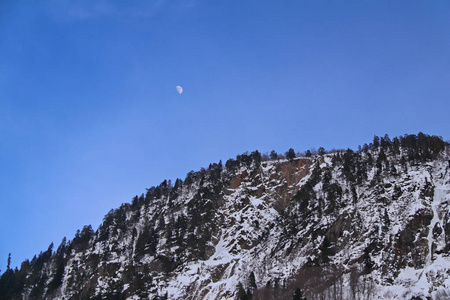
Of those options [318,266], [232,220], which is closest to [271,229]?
[232,220]

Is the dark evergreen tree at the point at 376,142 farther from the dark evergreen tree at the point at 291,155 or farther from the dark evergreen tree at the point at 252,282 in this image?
the dark evergreen tree at the point at 252,282

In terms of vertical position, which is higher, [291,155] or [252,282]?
[291,155]

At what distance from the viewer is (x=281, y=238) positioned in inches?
4601

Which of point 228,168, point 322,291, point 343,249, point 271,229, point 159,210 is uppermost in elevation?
point 228,168

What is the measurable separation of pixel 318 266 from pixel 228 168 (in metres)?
69.8

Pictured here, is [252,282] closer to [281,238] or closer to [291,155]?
[281,238]

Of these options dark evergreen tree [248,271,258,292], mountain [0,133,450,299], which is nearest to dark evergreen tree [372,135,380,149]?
mountain [0,133,450,299]

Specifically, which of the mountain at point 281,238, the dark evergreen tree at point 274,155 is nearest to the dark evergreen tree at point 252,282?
the mountain at point 281,238

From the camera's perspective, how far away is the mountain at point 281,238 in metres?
91.6

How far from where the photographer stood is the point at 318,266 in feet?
326

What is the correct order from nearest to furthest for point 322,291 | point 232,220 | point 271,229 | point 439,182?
point 322,291 → point 439,182 → point 271,229 → point 232,220

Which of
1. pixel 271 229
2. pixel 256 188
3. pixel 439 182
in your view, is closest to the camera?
pixel 439 182

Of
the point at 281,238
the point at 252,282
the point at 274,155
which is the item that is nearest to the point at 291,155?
the point at 274,155

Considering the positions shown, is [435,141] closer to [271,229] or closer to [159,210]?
[271,229]
